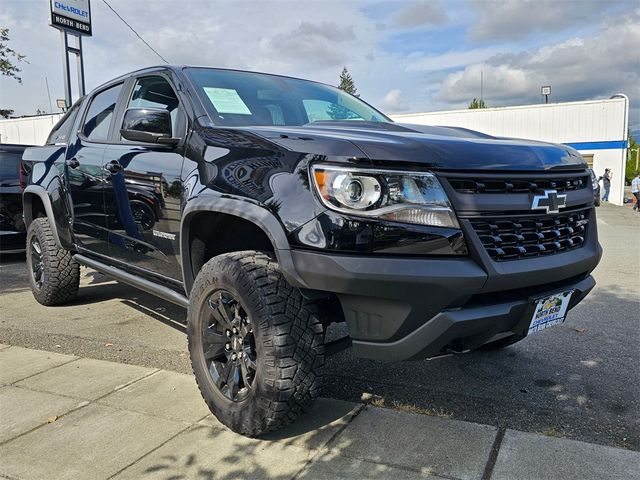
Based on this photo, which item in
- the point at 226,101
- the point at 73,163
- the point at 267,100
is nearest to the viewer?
the point at 226,101

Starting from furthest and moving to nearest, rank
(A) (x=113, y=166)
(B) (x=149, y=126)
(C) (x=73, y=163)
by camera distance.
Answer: (C) (x=73, y=163) < (A) (x=113, y=166) < (B) (x=149, y=126)

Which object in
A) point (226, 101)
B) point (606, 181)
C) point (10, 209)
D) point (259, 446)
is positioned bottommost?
point (606, 181)

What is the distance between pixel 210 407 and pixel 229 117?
5.05 feet

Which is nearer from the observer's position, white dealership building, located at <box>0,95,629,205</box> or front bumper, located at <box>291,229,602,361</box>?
front bumper, located at <box>291,229,602,361</box>

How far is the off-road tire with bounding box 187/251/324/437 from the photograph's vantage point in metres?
2.33

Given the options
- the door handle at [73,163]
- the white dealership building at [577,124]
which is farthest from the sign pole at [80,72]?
the white dealership building at [577,124]

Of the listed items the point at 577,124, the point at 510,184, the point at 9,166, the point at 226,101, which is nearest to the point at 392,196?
the point at 510,184

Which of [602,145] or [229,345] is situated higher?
[602,145]

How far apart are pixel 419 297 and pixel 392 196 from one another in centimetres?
41

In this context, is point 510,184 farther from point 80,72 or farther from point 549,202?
point 80,72

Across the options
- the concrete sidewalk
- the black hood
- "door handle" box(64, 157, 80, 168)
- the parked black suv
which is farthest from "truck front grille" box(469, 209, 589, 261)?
the parked black suv

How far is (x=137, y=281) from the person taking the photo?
11.9 ft

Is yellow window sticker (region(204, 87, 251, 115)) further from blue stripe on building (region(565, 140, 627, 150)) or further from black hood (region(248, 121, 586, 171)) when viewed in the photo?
blue stripe on building (region(565, 140, 627, 150))

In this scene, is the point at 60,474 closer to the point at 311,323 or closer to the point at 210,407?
the point at 210,407
